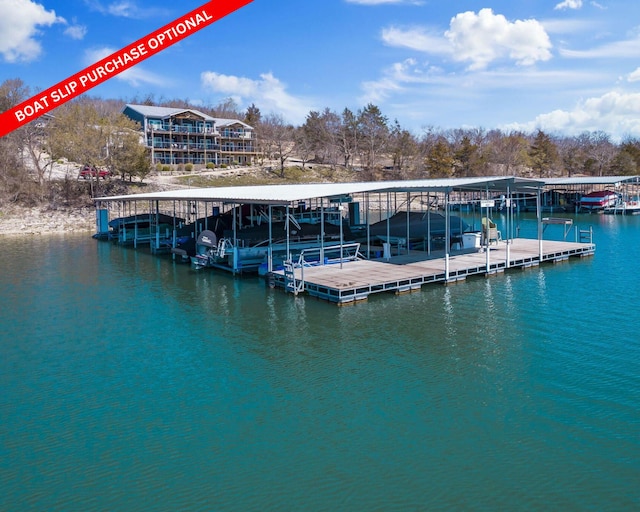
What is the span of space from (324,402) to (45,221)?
125ft

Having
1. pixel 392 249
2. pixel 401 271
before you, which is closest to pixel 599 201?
pixel 392 249

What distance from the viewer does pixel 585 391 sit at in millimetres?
10273

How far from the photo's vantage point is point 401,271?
1955cm

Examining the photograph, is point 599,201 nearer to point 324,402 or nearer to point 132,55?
point 324,402

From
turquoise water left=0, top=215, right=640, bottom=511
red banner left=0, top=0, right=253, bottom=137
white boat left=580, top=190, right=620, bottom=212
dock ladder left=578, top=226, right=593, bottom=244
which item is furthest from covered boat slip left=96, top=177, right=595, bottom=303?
white boat left=580, top=190, right=620, bottom=212

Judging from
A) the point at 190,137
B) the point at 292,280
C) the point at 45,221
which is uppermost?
the point at 190,137

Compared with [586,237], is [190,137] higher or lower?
higher

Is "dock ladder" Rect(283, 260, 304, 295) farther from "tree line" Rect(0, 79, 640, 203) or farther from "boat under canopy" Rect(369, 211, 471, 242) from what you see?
"tree line" Rect(0, 79, 640, 203)

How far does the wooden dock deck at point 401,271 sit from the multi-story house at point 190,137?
4592 centimetres

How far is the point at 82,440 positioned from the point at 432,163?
63.1 metres

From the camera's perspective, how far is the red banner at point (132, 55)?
17.8 feet

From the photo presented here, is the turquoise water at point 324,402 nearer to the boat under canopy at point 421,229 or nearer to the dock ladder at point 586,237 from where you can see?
the boat under canopy at point 421,229

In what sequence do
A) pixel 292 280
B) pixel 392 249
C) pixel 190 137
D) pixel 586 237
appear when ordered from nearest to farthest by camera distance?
pixel 292 280, pixel 392 249, pixel 586 237, pixel 190 137

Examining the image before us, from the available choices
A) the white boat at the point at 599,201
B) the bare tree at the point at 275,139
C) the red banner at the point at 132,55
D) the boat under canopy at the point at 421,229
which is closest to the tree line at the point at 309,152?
the bare tree at the point at 275,139
